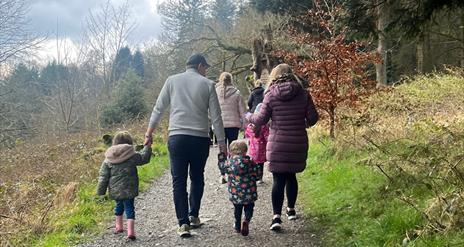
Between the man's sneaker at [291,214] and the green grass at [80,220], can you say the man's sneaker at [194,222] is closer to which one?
the man's sneaker at [291,214]

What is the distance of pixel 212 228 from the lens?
5.79m

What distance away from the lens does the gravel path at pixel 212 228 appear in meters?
5.17

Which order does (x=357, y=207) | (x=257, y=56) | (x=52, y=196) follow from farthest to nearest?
(x=257, y=56) → (x=52, y=196) → (x=357, y=207)

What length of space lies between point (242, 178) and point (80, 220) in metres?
2.69

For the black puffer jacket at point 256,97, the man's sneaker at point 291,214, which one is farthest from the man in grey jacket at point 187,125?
the black puffer jacket at point 256,97

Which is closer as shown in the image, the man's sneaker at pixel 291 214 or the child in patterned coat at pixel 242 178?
the child in patterned coat at pixel 242 178

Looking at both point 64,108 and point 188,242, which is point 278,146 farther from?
point 64,108

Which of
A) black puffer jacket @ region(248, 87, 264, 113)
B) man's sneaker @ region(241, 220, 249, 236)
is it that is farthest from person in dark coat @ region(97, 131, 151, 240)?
black puffer jacket @ region(248, 87, 264, 113)

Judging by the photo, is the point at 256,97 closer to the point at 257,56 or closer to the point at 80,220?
the point at 80,220

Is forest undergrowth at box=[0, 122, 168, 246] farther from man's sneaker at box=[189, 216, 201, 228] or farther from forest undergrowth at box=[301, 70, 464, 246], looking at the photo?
forest undergrowth at box=[301, 70, 464, 246]

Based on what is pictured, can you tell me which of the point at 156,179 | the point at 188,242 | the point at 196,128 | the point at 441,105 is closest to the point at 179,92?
the point at 196,128

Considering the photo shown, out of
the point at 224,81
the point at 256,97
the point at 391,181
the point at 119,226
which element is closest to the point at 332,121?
the point at 256,97

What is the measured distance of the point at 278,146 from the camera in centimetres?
527

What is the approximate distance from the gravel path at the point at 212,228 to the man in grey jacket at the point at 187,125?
0.32 m
